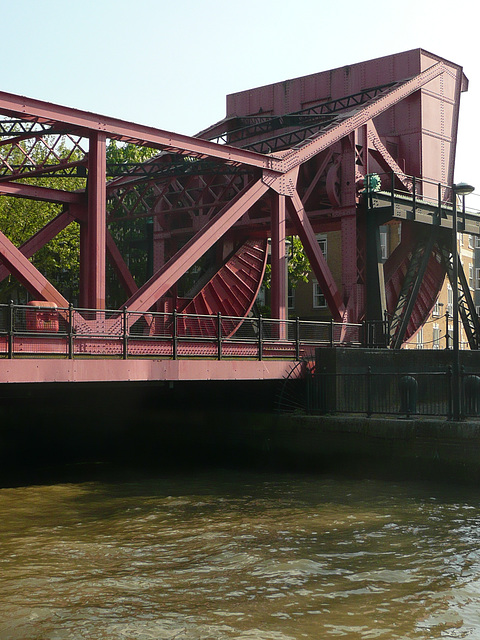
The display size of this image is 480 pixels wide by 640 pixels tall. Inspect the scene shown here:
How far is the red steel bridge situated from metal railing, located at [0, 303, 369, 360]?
0.13 ft

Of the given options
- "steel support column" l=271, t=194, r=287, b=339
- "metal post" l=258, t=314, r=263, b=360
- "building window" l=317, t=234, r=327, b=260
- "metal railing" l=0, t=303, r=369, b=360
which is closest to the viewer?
"metal railing" l=0, t=303, r=369, b=360

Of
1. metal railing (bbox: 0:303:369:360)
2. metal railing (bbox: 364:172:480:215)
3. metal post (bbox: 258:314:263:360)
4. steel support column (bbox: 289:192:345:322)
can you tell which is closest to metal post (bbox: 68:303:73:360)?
metal railing (bbox: 0:303:369:360)

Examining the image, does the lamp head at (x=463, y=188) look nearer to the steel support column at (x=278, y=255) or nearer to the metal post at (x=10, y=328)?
the steel support column at (x=278, y=255)

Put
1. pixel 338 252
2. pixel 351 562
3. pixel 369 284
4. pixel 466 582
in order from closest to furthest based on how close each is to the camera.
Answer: pixel 466 582 → pixel 351 562 → pixel 369 284 → pixel 338 252

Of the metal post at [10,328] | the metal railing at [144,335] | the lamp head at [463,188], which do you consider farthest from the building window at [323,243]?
the metal post at [10,328]

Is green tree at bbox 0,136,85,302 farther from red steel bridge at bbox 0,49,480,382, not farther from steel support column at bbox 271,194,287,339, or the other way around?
steel support column at bbox 271,194,287,339

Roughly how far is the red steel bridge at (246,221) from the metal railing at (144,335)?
0.13 feet

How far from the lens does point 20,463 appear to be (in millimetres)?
23641

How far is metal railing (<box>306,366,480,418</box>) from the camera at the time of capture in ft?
65.7

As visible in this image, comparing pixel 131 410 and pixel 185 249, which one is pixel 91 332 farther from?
pixel 131 410

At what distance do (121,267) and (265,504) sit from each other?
12.4 metres

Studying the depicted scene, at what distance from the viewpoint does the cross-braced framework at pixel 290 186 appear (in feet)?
79.0

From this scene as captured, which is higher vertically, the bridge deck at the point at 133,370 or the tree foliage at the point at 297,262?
the tree foliage at the point at 297,262

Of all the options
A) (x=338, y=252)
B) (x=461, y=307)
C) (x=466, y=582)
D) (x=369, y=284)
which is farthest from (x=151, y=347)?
(x=338, y=252)
